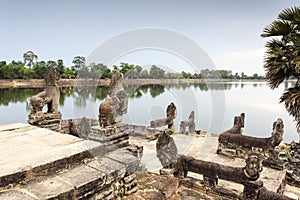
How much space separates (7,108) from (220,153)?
2855cm

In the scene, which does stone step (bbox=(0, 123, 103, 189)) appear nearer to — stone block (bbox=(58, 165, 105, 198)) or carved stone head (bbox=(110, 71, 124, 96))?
stone block (bbox=(58, 165, 105, 198))

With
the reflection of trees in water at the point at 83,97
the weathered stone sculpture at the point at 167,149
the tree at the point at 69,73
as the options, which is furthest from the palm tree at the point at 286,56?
the tree at the point at 69,73

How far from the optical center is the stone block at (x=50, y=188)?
7.37 feet

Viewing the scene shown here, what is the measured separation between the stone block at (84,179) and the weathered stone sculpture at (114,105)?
2.18m

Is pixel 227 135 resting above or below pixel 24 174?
below

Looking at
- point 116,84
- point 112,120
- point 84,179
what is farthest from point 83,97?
point 84,179

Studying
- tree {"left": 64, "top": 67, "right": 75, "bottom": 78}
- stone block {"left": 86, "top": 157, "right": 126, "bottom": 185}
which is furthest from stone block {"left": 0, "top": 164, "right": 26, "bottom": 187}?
tree {"left": 64, "top": 67, "right": 75, "bottom": 78}

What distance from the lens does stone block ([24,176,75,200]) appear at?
2.25m

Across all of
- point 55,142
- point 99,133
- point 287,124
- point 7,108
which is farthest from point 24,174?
point 7,108

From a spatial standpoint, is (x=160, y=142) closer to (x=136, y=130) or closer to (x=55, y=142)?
(x=55, y=142)

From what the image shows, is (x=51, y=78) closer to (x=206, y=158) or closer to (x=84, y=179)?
(x=84, y=179)

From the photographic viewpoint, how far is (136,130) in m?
11.0

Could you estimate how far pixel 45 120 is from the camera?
603 cm

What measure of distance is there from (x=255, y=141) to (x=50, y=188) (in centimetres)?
700
